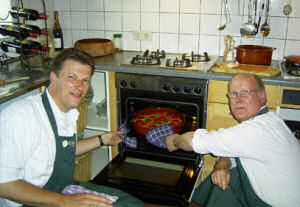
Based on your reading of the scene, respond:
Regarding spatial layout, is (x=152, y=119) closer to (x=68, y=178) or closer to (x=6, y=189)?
(x=68, y=178)

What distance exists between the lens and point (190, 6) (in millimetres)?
2605

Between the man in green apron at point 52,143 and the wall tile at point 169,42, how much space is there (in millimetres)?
1409

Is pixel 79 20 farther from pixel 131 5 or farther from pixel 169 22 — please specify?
pixel 169 22

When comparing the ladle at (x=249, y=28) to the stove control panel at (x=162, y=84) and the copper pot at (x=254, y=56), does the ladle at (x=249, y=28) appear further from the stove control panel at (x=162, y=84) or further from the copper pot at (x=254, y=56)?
the stove control panel at (x=162, y=84)

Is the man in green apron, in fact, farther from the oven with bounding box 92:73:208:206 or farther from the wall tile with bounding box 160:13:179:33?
the wall tile with bounding box 160:13:179:33

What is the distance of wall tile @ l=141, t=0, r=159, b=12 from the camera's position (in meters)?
2.70

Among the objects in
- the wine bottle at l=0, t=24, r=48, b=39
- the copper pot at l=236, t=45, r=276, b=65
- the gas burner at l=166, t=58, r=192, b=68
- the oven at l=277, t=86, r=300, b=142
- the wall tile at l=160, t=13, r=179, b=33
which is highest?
the wall tile at l=160, t=13, r=179, b=33

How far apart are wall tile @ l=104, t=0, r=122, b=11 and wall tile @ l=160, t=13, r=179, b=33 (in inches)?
15.7

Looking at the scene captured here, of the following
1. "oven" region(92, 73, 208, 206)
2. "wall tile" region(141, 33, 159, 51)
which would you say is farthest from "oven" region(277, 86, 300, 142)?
"wall tile" region(141, 33, 159, 51)

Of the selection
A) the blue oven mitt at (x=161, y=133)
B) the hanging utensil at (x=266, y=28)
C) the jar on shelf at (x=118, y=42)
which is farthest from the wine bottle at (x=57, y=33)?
the hanging utensil at (x=266, y=28)

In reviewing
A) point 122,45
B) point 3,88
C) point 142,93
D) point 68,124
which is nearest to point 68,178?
point 68,124

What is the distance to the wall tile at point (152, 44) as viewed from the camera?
279 cm

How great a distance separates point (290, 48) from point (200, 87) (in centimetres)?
90

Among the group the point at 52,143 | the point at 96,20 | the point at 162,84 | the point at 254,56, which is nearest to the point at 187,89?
the point at 162,84
